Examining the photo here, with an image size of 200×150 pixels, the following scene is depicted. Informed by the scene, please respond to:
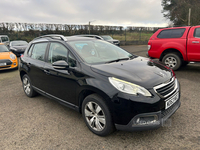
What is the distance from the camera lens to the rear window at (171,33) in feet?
21.2

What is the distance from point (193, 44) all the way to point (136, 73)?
461cm

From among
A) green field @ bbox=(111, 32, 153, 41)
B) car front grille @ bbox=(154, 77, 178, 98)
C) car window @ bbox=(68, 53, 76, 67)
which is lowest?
car front grille @ bbox=(154, 77, 178, 98)

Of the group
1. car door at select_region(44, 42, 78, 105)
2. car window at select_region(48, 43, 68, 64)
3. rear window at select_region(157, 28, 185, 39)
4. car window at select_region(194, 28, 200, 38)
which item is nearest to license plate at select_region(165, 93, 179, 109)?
car door at select_region(44, 42, 78, 105)

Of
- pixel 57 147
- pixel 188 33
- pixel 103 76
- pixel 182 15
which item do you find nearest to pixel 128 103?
pixel 103 76

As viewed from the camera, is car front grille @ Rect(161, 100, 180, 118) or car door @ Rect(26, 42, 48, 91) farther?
car door @ Rect(26, 42, 48, 91)

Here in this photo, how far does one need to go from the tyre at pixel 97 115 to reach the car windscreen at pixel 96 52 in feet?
2.55

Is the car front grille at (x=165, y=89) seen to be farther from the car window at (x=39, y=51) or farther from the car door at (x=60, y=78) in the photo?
the car window at (x=39, y=51)

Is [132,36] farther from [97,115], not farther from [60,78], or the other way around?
[97,115]

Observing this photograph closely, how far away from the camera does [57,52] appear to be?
345cm

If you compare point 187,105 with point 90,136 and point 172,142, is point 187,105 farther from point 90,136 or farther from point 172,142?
point 90,136

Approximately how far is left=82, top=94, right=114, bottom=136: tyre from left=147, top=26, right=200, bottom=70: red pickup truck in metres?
5.14

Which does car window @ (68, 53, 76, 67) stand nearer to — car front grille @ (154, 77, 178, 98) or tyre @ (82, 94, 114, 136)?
tyre @ (82, 94, 114, 136)

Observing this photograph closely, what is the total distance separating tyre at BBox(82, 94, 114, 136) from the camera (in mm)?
2428

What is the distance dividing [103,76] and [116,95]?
0.39 m
